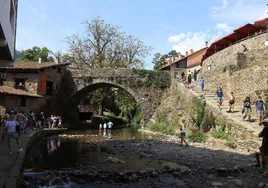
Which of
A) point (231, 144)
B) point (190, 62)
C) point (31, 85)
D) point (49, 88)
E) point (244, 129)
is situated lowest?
point (231, 144)

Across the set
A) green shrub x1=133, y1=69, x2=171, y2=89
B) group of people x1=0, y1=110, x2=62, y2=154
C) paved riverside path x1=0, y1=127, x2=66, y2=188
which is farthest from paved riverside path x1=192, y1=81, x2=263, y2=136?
group of people x1=0, y1=110, x2=62, y2=154

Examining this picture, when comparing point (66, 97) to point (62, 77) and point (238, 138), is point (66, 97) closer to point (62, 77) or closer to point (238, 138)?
point (62, 77)

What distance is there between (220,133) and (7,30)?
11.2m

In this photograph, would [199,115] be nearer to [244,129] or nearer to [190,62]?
[244,129]

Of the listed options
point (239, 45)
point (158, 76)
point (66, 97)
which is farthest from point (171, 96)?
point (66, 97)

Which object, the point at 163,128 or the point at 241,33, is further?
the point at 241,33

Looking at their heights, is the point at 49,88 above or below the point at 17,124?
above

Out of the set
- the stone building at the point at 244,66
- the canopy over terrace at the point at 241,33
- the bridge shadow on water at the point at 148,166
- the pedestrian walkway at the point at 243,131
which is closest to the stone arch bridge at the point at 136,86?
the stone building at the point at 244,66

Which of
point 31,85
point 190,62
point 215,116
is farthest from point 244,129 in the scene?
point 190,62

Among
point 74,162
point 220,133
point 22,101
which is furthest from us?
point 22,101

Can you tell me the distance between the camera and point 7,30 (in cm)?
948

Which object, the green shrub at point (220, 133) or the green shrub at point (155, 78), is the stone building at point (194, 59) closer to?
the green shrub at point (155, 78)

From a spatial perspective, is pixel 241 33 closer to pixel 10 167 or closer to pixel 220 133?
pixel 220 133

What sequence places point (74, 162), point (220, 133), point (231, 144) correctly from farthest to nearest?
1. point (220, 133)
2. point (231, 144)
3. point (74, 162)
